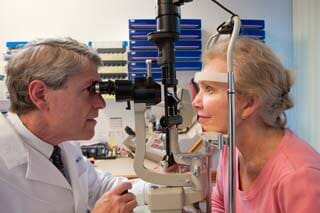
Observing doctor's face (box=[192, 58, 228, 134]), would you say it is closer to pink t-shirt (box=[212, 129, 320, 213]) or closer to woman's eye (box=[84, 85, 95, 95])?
pink t-shirt (box=[212, 129, 320, 213])

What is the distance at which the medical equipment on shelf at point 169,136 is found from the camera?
86 centimetres

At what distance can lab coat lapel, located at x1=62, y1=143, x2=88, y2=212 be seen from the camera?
115 cm

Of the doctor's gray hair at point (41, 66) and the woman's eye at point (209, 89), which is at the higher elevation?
the doctor's gray hair at point (41, 66)

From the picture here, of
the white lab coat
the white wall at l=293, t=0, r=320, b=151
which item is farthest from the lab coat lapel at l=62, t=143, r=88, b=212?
the white wall at l=293, t=0, r=320, b=151

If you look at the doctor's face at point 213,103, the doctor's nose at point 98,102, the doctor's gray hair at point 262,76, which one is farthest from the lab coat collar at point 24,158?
the doctor's gray hair at point 262,76

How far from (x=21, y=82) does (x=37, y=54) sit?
109 millimetres

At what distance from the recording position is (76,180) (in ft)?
3.93

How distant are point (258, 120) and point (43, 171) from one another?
2.39ft

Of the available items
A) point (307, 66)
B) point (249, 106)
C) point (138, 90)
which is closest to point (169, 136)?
point (138, 90)

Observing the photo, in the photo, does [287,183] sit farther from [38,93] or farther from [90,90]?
[38,93]

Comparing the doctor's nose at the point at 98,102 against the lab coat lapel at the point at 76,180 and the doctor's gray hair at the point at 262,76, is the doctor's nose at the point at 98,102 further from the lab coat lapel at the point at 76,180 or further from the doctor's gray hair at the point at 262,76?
the doctor's gray hair at the point at 262,76

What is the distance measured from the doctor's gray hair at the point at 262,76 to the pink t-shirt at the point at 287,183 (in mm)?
89

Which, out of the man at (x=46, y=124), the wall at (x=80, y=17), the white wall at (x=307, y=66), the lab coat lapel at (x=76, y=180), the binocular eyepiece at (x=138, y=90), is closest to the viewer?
the binocular eyepiece at (x=138, y=90)

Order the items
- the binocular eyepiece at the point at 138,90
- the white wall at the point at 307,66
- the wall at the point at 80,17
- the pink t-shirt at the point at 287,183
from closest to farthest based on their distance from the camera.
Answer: the pink t-shirt at the point at 287,183 → the binocular eyepiece at the point at 138,90 → the white wall at the point at 307,66 → the wall at the point at 80,17
